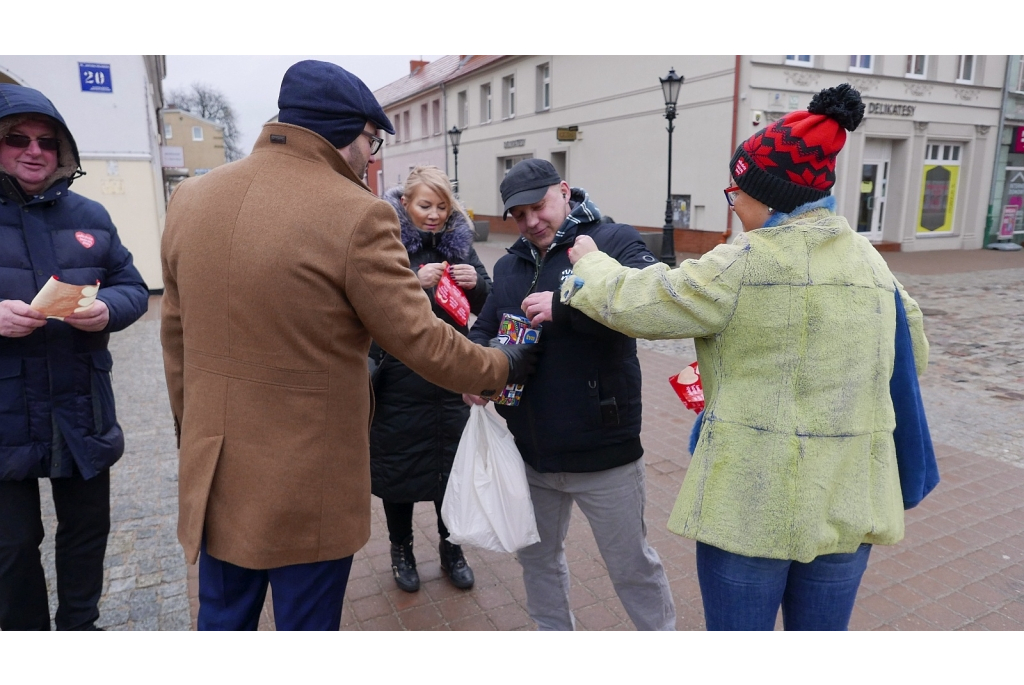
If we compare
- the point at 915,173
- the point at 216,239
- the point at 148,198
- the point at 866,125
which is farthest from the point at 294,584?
the point at 915,173

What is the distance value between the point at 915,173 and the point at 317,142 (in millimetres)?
21152

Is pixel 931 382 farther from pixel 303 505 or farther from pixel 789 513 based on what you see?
pixel 303 505

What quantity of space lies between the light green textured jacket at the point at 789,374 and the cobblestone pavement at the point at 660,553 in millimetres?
1508

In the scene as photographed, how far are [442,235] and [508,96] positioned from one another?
25296 millimetres

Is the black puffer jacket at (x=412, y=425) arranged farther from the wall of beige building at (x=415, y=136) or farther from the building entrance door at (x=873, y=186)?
the wall of beige building at (x=415, y=136)

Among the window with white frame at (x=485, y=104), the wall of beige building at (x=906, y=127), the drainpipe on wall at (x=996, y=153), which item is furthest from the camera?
the window with white frame at (x=485, y=104)

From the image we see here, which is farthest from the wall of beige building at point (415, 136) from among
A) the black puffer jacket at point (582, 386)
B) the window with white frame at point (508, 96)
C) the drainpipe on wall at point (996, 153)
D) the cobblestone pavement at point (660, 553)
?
the black puffer jacket at point (582, 386)

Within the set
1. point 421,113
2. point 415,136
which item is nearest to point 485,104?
point 421,113

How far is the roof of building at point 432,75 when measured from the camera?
28391mm

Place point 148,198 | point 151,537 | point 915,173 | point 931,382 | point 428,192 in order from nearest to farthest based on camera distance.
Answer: point 428,192 → point 151,537 → point 931,382 → point 148,198 → point 915,173

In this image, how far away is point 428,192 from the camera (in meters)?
3.11

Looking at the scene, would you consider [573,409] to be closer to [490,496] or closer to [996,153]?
[490,496]

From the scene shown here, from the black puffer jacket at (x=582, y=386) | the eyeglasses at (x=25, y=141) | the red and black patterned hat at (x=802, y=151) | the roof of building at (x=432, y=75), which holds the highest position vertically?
the roof of building at (x=432, y=75)

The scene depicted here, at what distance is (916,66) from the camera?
59.4 feet
